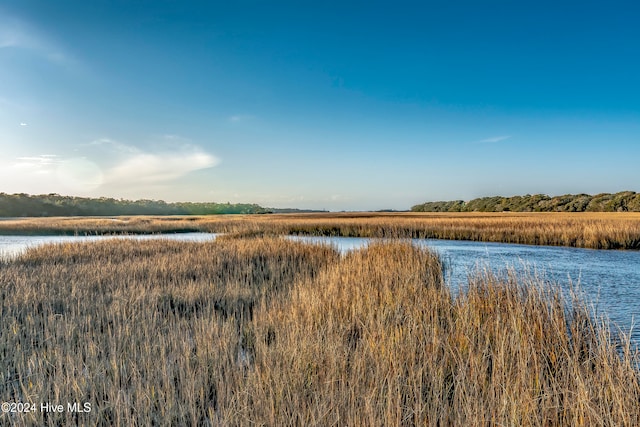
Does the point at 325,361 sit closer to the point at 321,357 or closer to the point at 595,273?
the point at 321,357

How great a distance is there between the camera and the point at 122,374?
3.82 metres

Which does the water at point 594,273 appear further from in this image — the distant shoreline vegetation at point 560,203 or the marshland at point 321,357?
the distant shoreline vegetation at point 560,203

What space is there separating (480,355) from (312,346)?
5.96 ft

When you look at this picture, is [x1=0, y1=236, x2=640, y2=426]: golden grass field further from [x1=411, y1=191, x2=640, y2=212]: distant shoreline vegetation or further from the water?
[x1=411, y1=191, x2=640, y2=212]: distant shoreline vegetation

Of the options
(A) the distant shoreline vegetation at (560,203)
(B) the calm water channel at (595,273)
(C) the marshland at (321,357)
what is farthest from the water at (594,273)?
(A) the distant shoreline vegetation at (560,203)

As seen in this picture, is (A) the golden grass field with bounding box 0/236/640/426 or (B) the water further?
(B) the water

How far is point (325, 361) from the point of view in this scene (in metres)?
3.91

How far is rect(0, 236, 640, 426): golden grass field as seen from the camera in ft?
9.84

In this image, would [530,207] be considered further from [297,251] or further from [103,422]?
[103,422]

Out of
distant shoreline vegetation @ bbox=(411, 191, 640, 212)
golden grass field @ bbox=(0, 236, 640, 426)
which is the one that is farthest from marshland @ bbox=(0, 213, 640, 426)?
distant shoreline vegetation @ bbox=(411, 191, 640, 212)

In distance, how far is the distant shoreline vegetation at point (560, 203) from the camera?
7244 centimetres

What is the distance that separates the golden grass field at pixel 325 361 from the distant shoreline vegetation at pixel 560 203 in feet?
275

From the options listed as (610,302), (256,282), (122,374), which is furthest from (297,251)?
(122,374)

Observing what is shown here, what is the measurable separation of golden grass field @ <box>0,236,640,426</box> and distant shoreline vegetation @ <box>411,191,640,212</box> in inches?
3299
